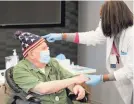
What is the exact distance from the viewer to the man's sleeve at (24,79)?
1972 millimetres

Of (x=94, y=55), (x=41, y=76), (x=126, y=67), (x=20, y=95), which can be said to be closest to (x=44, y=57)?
(x=41, y=76)

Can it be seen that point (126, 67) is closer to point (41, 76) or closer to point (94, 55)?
point (41, 76)

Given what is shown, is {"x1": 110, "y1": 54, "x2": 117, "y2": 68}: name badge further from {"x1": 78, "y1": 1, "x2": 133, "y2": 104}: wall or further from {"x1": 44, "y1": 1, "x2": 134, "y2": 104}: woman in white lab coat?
{"x1": 78, "y1": 1, "x2": 133, "y2": 104}: wall

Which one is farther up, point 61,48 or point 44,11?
point 44,11

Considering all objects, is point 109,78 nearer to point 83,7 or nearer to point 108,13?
point 108,13

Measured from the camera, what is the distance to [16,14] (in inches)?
126

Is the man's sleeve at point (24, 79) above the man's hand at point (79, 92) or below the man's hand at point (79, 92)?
above

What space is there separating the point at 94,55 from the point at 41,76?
1740 millimetres

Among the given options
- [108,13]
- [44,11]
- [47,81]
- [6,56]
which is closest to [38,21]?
[44,11]

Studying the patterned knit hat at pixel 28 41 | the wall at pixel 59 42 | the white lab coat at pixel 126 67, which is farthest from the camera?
the wall at pixel 59 42

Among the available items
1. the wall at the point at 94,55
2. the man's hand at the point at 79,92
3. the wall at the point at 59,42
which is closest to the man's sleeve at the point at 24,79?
the man's hand at the point at 79,92

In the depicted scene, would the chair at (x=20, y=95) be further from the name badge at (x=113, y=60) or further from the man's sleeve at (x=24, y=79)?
the name badge at (x=113, y=60)

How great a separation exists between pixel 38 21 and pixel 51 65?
123cm

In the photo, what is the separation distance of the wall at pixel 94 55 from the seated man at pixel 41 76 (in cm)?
151
